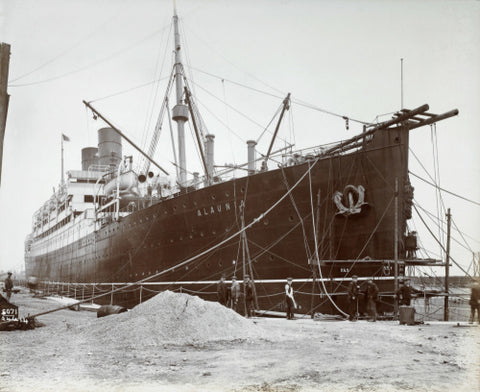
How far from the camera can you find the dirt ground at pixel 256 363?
19.0ft

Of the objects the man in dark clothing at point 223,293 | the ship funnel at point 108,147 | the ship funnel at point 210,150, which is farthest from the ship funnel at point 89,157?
the man in dark clothing at point 223,293

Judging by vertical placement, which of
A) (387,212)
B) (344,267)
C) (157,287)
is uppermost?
(387,212)

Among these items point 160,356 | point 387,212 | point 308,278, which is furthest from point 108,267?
point 160,356

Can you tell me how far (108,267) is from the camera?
2672 cm

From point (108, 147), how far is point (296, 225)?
88.2 ft

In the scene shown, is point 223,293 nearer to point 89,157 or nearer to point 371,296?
point 371,296

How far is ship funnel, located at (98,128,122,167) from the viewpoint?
38.8 meters

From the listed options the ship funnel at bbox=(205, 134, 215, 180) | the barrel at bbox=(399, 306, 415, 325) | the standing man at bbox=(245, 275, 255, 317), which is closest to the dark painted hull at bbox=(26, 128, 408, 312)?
the standing man at bbox=(245, 275, 255, 317)

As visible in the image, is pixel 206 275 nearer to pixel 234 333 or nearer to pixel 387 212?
pixel 387 212

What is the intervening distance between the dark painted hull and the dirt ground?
4.73 metres

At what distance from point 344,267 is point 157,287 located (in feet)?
30.8

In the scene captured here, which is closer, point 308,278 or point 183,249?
point 308,278

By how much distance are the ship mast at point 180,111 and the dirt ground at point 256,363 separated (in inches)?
544

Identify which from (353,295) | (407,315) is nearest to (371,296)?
(353,295)
